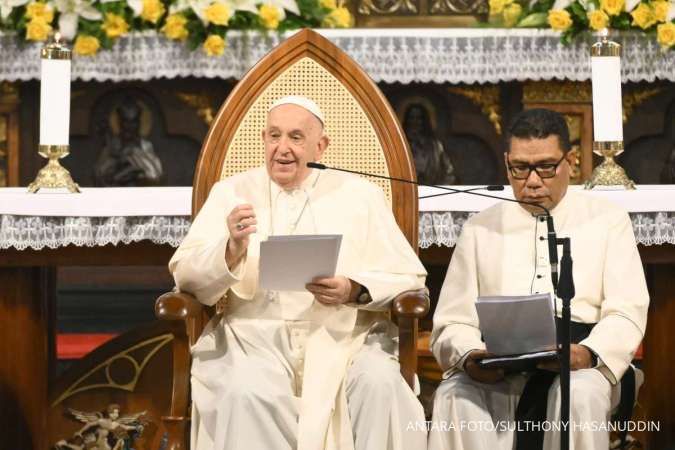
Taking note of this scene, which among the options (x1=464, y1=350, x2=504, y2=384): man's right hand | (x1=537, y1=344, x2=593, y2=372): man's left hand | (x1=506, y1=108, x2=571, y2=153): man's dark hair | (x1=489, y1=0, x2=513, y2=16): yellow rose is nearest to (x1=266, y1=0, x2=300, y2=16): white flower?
(x1=489, y1=0, x2=513, y2=16): yellow rose

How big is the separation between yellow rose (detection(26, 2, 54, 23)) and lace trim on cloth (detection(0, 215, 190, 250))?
2.57 metres

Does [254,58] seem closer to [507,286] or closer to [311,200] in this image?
[311,200]

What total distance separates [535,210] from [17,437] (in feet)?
7.35

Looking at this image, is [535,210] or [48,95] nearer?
[535,210]

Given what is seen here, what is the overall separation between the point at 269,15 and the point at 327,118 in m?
2.55

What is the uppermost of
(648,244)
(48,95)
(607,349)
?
(48,95)

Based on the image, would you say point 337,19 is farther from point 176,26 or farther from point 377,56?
point 176,26

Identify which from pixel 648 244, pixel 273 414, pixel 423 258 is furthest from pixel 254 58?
pixel 273 414

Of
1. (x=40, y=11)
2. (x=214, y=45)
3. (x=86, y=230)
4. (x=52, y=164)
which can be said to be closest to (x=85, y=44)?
(x=40, y=11)

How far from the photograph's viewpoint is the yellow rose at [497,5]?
8.16m

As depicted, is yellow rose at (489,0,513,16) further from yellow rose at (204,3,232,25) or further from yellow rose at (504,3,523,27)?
yellow rose at (204,3,232,25)

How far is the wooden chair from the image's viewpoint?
5.45 meters

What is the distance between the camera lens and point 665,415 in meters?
5.67

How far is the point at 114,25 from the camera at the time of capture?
8016 millimetres
